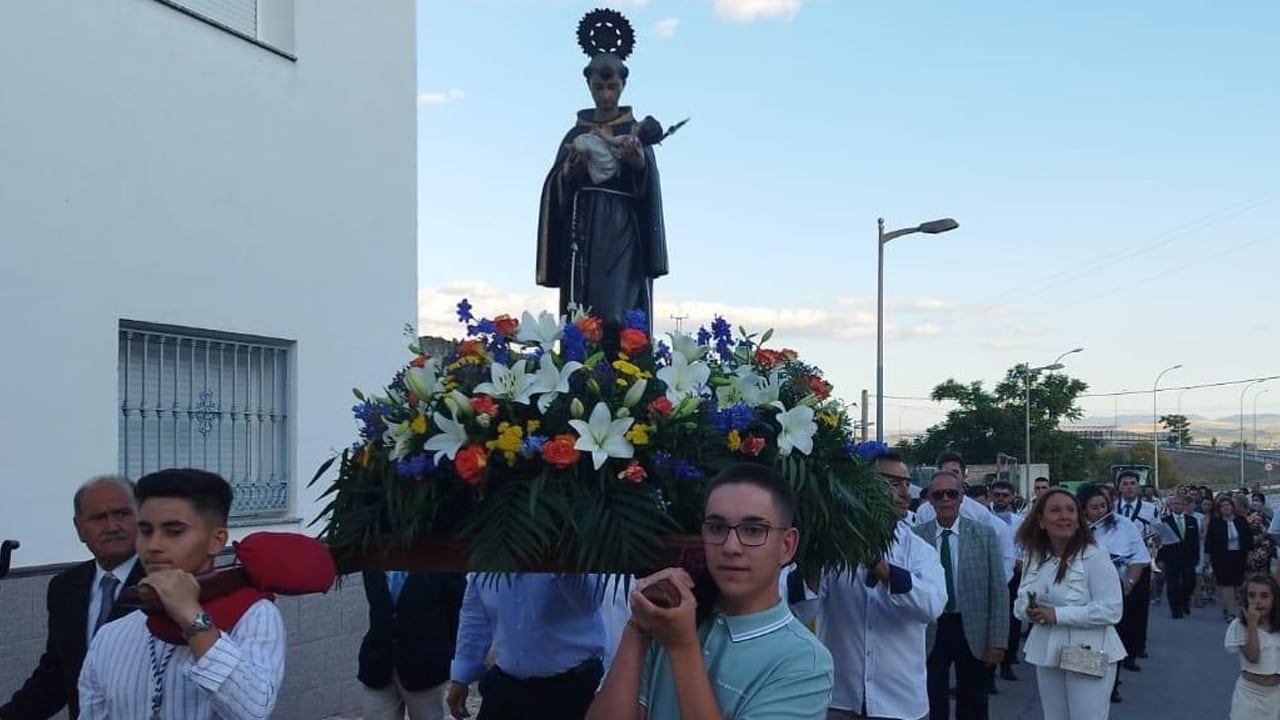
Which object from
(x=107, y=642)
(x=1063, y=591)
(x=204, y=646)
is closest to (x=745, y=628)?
(x=204, y=646)

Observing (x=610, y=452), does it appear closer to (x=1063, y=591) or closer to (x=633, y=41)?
(x=633, y=41)

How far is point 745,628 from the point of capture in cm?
284

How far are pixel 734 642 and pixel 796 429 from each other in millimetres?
693

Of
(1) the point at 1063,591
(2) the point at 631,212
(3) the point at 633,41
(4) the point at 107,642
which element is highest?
(3) the point at 633,41

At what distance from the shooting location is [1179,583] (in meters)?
19.9

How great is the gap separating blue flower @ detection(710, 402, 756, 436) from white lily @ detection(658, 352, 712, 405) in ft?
0.31

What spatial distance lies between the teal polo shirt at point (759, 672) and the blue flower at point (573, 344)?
813 mm

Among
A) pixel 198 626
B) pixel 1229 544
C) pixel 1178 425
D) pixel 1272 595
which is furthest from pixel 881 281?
pixel 1178 425

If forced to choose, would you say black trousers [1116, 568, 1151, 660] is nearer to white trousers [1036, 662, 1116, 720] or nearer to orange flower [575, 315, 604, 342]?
white trousers [1036, 662, 1116, 720]

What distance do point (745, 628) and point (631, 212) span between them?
2.82 metres

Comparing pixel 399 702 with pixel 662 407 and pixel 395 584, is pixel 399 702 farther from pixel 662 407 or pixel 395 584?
pixel 662 407

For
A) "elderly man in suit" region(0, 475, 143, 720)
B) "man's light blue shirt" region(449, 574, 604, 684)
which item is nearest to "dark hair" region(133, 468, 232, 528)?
"elderly man in suit" region(0, 475, 143, 720)

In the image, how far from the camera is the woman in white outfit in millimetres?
6762

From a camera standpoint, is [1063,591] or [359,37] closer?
[1063,591]
